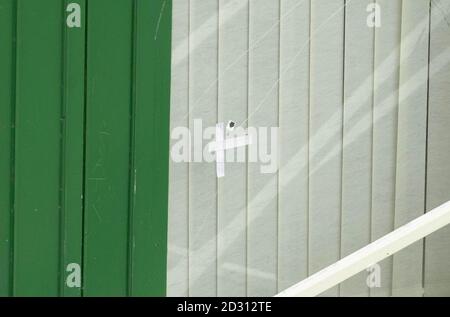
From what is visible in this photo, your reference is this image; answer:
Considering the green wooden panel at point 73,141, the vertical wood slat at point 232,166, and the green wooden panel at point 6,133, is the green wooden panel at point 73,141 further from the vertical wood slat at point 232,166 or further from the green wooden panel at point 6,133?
the vertical wood slat at point 232,166

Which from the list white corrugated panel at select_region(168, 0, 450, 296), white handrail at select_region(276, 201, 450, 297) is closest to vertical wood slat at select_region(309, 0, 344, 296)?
white corrugated panel at select_region(168, 0, 450, 296)

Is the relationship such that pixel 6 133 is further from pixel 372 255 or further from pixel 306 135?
pixel 372 255

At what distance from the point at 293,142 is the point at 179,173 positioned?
47cm

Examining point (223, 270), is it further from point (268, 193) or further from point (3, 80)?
point (3, 80)

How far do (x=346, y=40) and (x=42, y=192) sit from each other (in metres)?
1.34

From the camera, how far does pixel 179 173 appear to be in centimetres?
360

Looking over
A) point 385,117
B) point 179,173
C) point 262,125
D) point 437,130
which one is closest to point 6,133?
point 179,173

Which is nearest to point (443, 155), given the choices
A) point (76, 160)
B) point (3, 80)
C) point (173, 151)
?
point (173, 151)

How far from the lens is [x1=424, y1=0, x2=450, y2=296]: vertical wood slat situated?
12.3 ft

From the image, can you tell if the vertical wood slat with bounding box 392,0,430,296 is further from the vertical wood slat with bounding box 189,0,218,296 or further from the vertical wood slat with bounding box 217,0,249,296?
the vertical wood slat with bounding box 189,0,218,296

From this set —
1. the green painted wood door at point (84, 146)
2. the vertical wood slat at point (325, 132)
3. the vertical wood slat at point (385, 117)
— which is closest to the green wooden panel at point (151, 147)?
the green painted wood door at point (84, 146)

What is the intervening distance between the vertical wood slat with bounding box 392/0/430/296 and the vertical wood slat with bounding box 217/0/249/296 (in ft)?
2.12

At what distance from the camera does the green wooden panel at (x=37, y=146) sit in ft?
11.2
